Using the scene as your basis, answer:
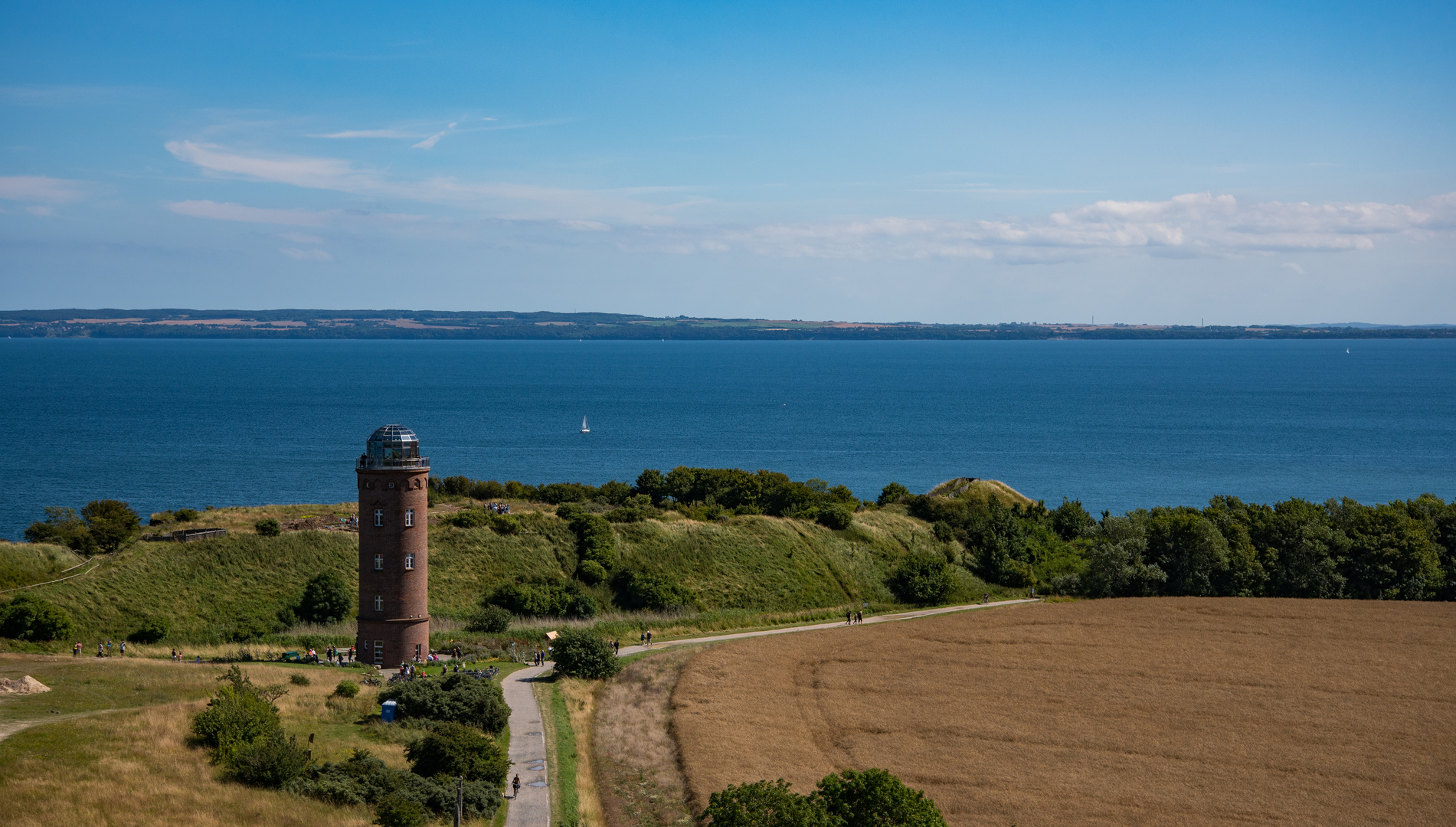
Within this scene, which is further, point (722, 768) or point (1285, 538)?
point (1285, 538)

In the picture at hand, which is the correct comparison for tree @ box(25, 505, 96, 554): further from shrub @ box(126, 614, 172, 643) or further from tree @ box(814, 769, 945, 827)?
tree @ box(814, 769, 945, 827)

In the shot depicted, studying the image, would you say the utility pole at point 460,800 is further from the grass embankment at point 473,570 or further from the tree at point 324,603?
the tree at point 324,603

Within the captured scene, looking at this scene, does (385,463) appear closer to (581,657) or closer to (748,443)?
(581,657)

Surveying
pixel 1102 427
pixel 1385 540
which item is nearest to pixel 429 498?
pixel 1385 540

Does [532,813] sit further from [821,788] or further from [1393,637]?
[1393,637]

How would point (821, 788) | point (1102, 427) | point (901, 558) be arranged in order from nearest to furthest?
1. point (821, 788)
2. point (901, 558)
3. point (1102, 427)

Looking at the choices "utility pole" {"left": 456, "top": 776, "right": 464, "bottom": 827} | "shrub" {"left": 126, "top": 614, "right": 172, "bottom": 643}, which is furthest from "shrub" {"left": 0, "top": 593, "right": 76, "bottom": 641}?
"utility pole" {"left": 456, "top": 776, "right": 464, "bottom": 827}

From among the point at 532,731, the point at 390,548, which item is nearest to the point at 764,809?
the point at 532,731
